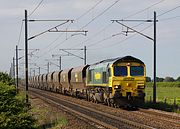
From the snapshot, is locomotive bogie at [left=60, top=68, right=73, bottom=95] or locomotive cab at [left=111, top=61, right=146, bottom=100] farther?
locomotive bogie at [left=60, top=68, right=73, bottom=95]

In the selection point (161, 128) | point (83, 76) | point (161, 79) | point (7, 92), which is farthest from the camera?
point (161, 79)

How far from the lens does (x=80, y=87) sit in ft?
165

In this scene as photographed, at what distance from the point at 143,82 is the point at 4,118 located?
16.9 metres

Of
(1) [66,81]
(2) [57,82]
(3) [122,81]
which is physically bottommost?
(2) [57,82]

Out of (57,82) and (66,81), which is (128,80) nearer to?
(66,81)

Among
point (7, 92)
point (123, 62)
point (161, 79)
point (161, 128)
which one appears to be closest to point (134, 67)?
point (123, 62)

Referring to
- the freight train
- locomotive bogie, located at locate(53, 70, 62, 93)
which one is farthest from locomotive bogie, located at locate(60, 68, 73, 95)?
the freight train

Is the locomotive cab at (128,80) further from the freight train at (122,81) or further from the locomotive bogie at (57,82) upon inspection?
the locomotive bogie at (57,82)

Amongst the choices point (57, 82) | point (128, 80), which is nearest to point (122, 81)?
point (128, 80)

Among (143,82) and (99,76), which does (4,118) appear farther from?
(99,76)

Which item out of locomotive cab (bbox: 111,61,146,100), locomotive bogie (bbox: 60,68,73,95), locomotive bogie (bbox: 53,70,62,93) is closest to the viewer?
locomotive cab (bbox: 111,61,146,100)

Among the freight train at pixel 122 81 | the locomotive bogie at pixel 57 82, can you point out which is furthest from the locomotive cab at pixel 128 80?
the locomotive bogie at pixel 57 82

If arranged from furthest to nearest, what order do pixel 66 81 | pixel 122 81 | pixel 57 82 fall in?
pixel 57 82 → pixel 66 81 → pixel 122 81

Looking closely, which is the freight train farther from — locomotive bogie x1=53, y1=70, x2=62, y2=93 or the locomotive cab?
locomotive bogie x1=53, y1=70, x2=62, y2=93
